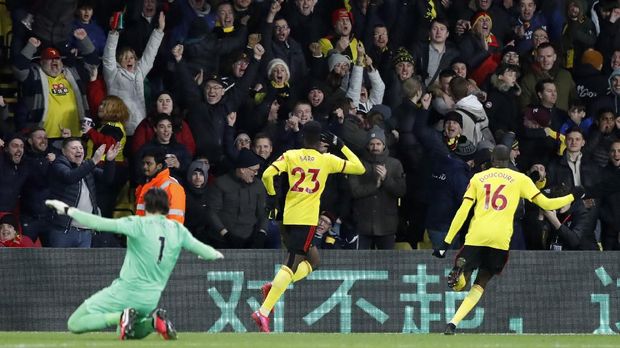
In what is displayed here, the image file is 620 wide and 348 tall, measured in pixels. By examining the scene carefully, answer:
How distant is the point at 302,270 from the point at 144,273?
3.97 m

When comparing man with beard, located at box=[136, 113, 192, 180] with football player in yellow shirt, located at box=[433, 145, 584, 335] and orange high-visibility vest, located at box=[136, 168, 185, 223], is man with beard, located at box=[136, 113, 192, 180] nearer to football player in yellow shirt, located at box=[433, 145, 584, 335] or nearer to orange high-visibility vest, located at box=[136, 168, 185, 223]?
orange high-visibility vest, located at box=[136, 168, 185, 223]

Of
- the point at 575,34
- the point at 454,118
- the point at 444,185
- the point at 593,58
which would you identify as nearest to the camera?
the point at 444,185

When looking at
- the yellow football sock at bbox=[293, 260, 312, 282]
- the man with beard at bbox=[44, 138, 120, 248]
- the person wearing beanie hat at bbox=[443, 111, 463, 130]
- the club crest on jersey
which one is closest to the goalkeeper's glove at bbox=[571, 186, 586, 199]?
the person wearing beanie hat at bbox=[443, 111, 463, 130]

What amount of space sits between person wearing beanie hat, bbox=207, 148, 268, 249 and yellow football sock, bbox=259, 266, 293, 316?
2.18 meters

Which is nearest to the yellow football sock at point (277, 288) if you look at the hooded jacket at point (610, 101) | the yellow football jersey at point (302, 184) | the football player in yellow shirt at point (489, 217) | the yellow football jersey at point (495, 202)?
the yellow football jersey at point (302, 184)

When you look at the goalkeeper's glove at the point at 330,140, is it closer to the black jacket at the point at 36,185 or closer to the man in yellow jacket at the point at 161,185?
the man in yellow jacket at the point at 161,185

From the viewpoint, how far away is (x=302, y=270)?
19422 millimetres

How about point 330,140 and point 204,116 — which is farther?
point 204,116

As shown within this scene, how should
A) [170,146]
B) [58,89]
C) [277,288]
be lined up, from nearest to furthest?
1. [277,288]
2. [170,146]
3. [58,89]

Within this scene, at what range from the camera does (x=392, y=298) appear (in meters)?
20.9

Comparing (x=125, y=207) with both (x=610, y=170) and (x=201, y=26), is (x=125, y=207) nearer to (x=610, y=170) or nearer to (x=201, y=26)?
(x=201, y=26)

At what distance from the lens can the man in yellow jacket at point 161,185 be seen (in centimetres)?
1908

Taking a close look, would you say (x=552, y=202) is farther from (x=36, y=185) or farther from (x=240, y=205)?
(x=36, y=185)

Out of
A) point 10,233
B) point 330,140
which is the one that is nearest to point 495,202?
point 330,140
